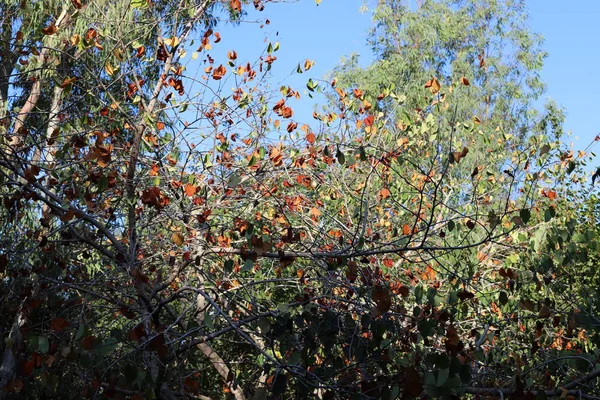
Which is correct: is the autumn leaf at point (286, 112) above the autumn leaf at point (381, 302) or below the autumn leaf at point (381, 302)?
above

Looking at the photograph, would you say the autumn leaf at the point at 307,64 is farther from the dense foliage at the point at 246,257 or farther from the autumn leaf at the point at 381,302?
the autumn leaf at the point at 381,302

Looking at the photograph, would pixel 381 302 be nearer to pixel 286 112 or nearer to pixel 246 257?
pixel 246 257

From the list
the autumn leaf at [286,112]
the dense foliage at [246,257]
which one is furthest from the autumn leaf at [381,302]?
the autumn leaf at [286,112]

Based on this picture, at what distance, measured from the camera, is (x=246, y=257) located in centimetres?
402

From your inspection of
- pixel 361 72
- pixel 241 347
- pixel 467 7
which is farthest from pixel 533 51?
pixel 241 347

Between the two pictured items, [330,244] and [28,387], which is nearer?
[330,244]

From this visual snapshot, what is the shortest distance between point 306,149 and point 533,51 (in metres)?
15.9

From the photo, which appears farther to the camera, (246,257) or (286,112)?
Answer: (286,112)

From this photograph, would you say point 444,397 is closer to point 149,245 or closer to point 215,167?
point 215,167

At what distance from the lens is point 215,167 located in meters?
5.43

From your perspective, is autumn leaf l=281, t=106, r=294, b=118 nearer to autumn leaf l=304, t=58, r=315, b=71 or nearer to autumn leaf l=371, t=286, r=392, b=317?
autumn leaf l=304, t=58, r=315, b=71

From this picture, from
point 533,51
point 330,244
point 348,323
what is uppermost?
point 533,51

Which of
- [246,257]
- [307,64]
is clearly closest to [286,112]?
[307,64]

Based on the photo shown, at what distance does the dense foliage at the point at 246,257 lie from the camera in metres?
3.93
